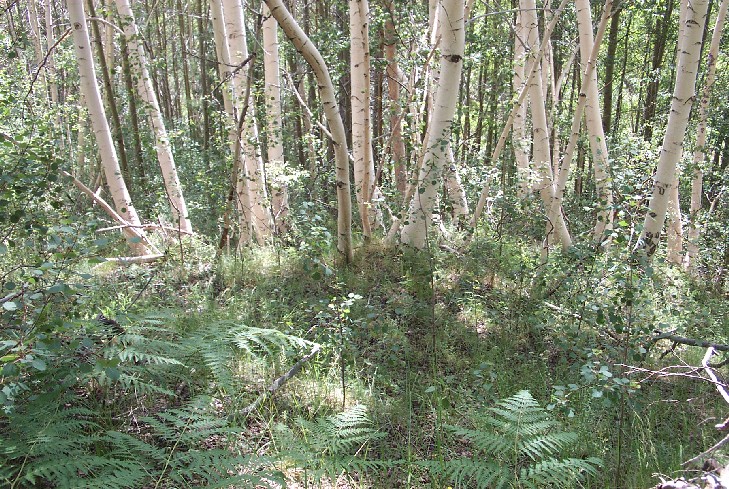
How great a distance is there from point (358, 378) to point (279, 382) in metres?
0.59

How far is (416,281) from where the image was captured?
5086 mm

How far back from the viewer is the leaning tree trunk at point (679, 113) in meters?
5.44

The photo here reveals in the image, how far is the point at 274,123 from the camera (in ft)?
20.9

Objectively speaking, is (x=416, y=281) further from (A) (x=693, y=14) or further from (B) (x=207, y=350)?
(A) (x=693, y=14)

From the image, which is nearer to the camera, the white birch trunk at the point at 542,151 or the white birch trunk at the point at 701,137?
the white birch trunk at the point at 542,151

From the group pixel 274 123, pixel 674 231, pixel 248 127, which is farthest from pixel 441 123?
pixel 674 231

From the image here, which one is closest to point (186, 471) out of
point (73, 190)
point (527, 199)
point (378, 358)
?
point (378, 358)

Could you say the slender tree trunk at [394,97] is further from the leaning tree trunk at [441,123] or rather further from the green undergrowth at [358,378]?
the green undergrowth at [358,378]

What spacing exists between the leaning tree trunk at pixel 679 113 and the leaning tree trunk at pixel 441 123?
2428 mm

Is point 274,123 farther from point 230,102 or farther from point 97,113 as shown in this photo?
point 97,113

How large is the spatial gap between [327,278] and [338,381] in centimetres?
170

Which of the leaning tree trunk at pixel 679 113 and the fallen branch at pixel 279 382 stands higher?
the leaning tree trunk at pixel 679 113

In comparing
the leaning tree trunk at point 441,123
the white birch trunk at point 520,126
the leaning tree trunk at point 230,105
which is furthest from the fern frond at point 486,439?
the white birch trunk at point 520,126

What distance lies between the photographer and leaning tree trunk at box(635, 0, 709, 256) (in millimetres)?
5441
